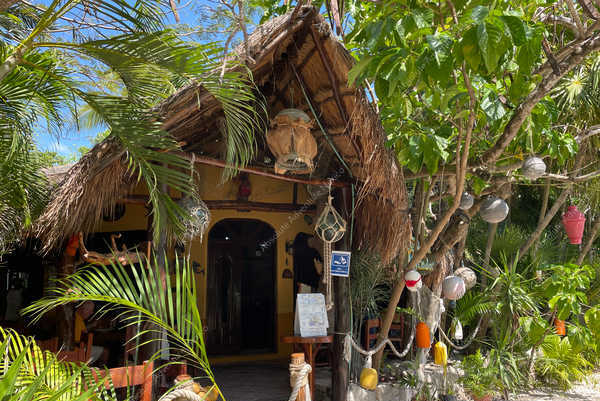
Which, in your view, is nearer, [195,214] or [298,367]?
[298,367]

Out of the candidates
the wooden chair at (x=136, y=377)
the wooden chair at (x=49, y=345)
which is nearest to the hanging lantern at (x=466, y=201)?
the wooden chair at (x=136, y=377)

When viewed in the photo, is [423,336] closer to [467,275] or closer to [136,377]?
[467,275]

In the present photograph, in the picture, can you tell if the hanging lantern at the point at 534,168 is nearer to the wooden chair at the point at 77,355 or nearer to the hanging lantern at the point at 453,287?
the hanging lantern at the point at 453,287

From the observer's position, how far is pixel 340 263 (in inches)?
191

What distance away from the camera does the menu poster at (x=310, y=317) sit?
4719 mm

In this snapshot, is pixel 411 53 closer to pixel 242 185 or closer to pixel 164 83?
pixel 164 83

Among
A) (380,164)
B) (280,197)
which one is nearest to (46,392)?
(380,164)

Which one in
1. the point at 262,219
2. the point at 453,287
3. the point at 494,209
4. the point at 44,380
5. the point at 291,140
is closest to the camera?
the point at 44,380

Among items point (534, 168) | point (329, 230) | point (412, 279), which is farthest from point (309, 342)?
point (534, 168)

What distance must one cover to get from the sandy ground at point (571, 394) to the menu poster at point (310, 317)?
314cm

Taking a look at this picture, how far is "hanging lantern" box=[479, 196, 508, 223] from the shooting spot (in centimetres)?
506

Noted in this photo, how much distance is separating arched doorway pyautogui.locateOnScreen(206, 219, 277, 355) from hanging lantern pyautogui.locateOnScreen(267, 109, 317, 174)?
293 cm

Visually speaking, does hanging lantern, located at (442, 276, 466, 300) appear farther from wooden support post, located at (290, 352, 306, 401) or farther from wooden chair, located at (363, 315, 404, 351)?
wooden support post, located at (290, 352, 306, 401)

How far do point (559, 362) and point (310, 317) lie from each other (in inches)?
167
